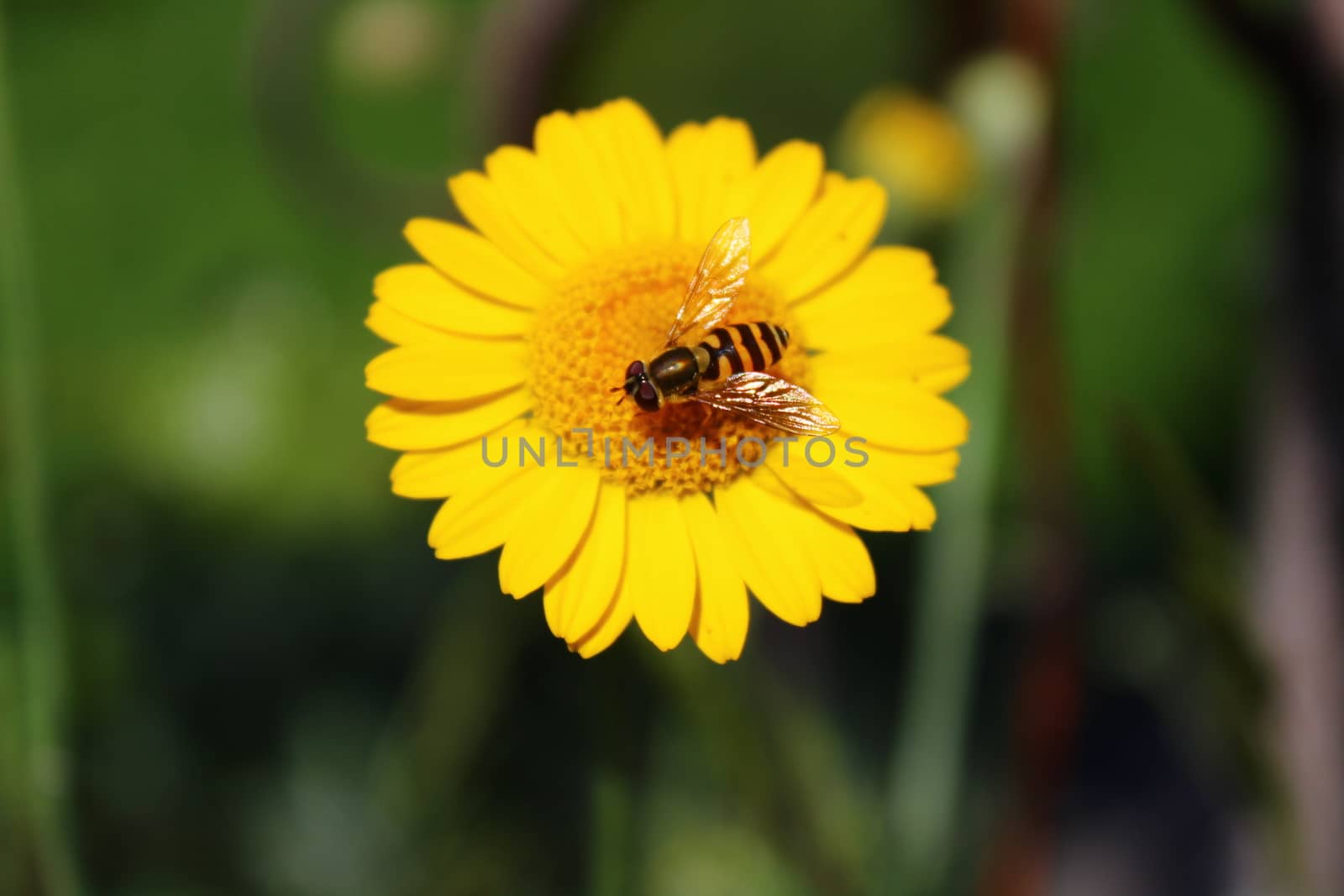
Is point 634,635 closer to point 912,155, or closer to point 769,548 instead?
point 769,548

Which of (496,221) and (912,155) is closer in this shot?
(496,221)

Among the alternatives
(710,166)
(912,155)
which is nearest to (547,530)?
(710,166)

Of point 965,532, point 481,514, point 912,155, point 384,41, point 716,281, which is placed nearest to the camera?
point 481,514

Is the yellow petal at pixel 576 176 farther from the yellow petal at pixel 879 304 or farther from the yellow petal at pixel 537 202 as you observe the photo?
the yellow petal at pixel 879 304

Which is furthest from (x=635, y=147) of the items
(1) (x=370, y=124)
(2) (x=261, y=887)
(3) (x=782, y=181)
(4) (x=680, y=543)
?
(1) (x=370, y=124)

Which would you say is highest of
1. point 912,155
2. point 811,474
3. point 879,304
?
point 912,155

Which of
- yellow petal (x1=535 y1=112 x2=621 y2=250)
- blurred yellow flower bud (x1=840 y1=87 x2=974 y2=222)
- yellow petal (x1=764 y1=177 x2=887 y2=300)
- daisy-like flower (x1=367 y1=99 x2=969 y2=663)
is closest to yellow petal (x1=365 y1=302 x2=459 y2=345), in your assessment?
daisy-like flower (x1=367 y1=99 x2=969 y2=663)
